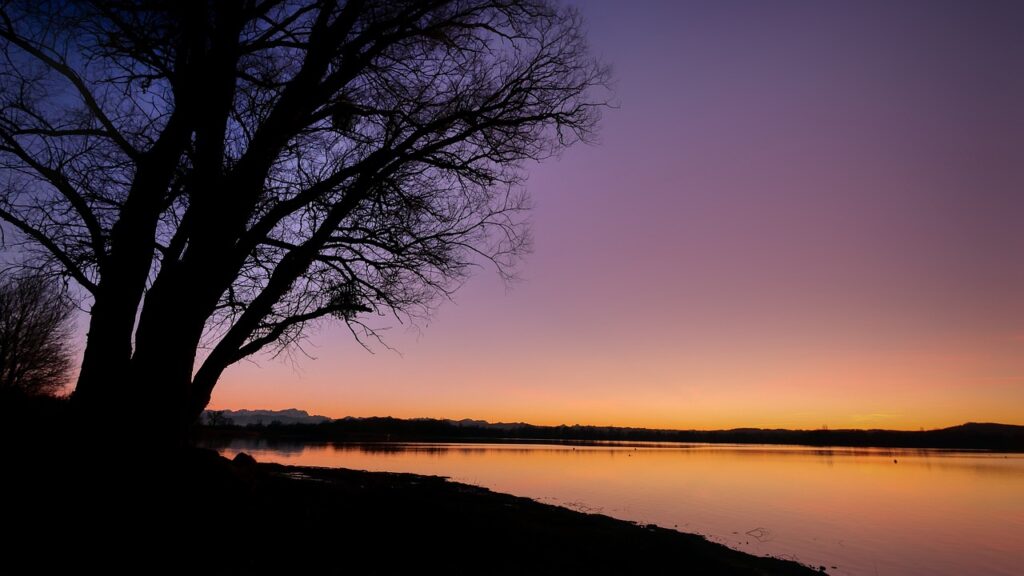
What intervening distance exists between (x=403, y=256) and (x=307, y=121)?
2.68m

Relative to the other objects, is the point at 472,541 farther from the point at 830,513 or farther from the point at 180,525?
the point at 830,513

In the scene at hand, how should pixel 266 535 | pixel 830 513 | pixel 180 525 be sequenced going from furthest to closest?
pixel 830 513 < pixel 266 535 < pixel 180 525

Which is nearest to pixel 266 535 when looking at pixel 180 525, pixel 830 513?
pixel 180 525

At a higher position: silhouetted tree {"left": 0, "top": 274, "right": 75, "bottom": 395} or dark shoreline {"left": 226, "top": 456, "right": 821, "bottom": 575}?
silhouetted tree {"left": 0, "top": 274, "right": 75, "bottom": 395}

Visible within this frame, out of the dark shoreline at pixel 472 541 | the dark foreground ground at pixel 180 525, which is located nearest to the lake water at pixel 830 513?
the dark shoreline at pixel 472 541

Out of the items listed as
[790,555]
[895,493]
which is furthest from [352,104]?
[895,493]

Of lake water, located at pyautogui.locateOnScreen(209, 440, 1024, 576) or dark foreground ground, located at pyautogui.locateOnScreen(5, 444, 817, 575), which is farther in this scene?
lake water, located at pyautogui.locateOnScreen(209, 440, 1024, 576)

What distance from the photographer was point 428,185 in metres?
9.08

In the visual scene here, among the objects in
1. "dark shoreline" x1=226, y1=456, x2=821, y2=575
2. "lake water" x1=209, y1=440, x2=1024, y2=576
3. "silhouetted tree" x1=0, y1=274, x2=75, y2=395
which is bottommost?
"lake water" x1=209, y1=440, x2=1024, y2=576

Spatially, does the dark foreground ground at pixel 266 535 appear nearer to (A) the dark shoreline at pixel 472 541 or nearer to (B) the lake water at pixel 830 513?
(A) the dark shoreline at pixel 472 541

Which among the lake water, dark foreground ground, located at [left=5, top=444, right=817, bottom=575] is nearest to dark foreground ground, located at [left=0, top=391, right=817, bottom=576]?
dark foreground ground, located at [left=5, top=444, right=817, bottom=575]

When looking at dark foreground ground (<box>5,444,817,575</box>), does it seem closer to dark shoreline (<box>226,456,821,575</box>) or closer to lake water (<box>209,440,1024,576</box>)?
dark shoreline (<box>226,456,821,575</box>)

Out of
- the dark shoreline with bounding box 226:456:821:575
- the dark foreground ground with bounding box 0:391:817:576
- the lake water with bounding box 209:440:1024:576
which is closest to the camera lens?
the dark foreground ground with bounding box 0:391:817:576

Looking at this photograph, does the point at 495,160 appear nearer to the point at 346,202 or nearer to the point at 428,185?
the point at 428,185
